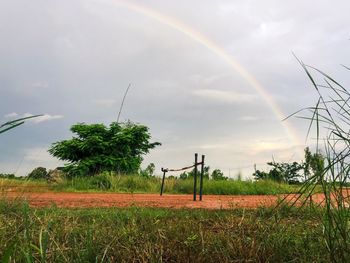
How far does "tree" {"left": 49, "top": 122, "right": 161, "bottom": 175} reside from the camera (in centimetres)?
2252

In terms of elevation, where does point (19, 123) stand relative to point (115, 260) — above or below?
above

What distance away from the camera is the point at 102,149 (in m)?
23.0

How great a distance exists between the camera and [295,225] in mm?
4406

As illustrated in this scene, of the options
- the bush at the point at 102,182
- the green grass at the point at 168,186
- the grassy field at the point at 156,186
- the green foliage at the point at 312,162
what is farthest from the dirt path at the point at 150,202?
the bush at the point at 102,182

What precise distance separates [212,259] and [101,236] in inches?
37.2

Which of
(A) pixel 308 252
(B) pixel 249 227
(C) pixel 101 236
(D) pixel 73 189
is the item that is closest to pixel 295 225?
(B) pixel 249 227

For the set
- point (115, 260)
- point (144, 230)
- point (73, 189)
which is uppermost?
point (73, 189)

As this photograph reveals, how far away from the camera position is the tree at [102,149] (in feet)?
73.9

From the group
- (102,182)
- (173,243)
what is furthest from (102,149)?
(173,243)

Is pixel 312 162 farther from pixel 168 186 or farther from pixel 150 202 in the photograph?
pixel 168 186

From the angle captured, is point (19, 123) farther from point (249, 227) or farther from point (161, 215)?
point (161, 215)

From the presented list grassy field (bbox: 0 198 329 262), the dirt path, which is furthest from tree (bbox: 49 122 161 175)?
grassy field (bbox: 0 198 329 262)

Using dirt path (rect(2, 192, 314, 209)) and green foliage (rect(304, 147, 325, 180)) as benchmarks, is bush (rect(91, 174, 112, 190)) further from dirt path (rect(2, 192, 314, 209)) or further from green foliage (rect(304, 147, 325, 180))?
green foliage (rect(304, 147, 325, 180))

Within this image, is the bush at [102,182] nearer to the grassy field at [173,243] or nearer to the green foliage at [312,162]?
the grassy field at [173,243]
